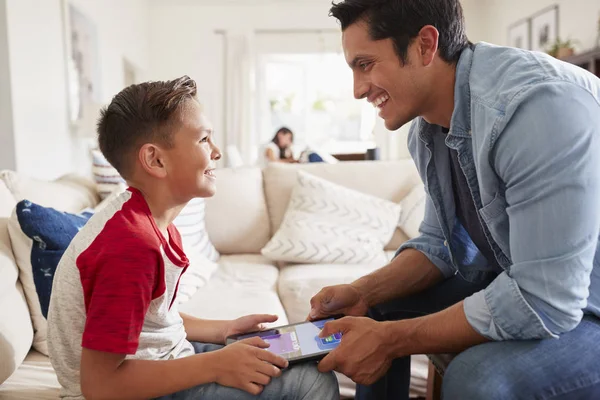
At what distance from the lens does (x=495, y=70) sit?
3.41 ft

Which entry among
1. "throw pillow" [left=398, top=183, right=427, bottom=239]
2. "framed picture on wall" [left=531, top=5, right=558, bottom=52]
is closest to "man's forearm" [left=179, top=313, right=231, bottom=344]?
"throw pillow" [left=398, top=183, right=427, bottom=239]

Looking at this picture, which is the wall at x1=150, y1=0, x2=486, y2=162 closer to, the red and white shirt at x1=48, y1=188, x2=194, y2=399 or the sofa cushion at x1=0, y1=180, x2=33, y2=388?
the sofa cushion at x1=0, y1=180, x2=33, y2=388

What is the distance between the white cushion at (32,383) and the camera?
116 cm

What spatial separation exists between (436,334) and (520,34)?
6139 mm

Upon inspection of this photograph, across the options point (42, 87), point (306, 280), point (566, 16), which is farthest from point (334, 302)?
point (566, 16)

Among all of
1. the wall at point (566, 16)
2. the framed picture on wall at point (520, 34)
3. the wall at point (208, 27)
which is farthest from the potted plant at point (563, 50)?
the wall at point (208, 27)

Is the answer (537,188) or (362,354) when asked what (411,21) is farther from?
(362,354)

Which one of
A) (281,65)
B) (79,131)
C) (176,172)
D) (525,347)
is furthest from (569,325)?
(281,65)

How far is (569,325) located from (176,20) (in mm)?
7185

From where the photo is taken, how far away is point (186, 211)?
2203mm

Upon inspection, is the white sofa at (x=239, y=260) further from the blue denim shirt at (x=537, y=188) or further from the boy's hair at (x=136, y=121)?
the blue denim shirt at (x=537, y=188)

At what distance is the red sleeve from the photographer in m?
0.80

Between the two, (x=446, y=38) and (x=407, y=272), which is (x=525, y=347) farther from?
(x=446, y=38)

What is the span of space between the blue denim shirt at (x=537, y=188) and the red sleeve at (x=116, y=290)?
536 millimetres
